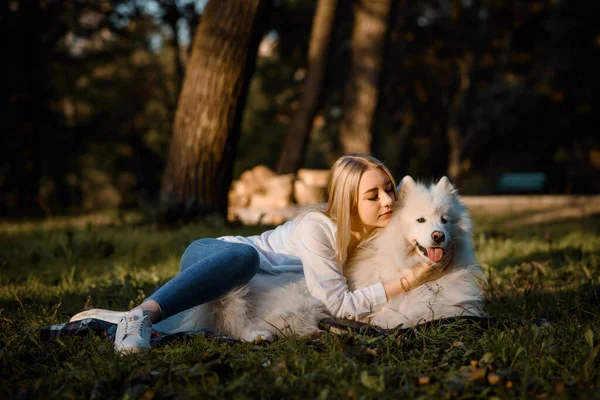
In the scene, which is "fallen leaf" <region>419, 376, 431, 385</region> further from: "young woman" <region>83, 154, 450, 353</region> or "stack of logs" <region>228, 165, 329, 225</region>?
"stack of logs" <region>228, 165, 329, 225</region>

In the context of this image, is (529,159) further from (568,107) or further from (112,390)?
(112,390)

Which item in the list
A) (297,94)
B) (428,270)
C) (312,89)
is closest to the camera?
(428,270)

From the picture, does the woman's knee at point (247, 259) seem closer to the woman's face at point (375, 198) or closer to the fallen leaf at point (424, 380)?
the woman's face at point (375, 198)

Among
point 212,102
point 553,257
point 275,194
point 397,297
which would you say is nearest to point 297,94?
point 275,194

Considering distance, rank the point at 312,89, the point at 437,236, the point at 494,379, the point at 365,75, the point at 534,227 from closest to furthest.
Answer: the point at 494,379 < the point at 437,236 < the point at 534,227 < the point at 365,75 < the point at 312,89

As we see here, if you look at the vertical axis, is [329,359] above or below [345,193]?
below

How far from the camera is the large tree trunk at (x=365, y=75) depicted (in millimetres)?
9750

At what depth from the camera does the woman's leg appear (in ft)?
10.3

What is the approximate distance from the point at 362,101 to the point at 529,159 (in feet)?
48.3

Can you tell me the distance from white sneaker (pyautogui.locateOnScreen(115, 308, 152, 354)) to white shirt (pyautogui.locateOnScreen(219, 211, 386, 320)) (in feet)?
2.80

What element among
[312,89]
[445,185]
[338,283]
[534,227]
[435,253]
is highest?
[312,89]

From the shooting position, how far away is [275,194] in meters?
11.1

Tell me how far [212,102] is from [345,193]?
3973mm

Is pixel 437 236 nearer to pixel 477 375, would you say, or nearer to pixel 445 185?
pixel 445 185
